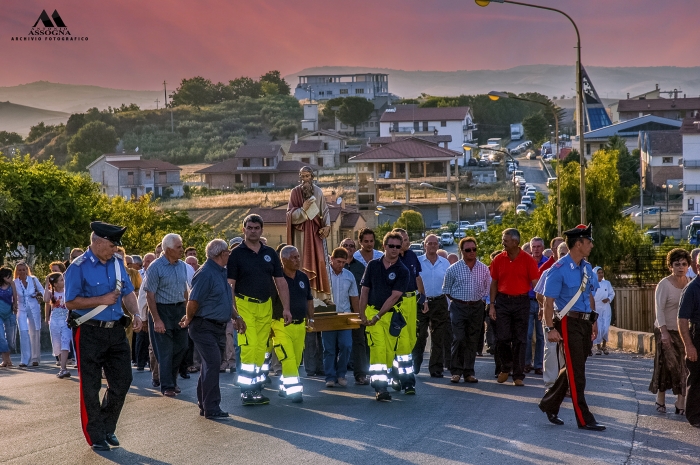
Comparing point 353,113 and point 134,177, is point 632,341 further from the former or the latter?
point 353,113

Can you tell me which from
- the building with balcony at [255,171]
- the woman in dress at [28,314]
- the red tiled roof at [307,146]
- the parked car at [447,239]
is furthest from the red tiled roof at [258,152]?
the woman in dress at [28,314]

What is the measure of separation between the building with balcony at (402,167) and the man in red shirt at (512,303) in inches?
3316

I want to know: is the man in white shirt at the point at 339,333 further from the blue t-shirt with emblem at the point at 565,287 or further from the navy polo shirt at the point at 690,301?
the navy polo shirt at the point at 690,301

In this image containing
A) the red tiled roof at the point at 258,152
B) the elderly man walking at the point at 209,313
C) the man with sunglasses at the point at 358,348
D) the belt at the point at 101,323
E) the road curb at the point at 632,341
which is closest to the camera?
the belt at the point at 101,323

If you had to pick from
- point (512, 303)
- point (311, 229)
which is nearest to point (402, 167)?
point (311, 229)

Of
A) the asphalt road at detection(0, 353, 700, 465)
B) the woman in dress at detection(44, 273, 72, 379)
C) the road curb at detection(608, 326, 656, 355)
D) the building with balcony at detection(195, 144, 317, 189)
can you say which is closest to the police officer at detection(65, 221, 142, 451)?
the asphalt road at detection(0, 353, 700, 465)

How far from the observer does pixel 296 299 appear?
1358 centimetres

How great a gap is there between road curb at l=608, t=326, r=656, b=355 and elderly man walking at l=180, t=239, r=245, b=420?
Result: 10.7 metres

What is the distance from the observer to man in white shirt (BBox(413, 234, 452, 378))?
53.0 feet

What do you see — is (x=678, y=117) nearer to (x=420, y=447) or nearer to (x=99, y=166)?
(x=99, y=166)

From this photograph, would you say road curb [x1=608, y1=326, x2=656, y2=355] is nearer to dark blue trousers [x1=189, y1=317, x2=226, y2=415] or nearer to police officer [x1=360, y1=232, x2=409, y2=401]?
police officer [x1=360, y1=232, x2=409, y2=401]

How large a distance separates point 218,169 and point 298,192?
111m

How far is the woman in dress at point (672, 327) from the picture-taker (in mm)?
12547

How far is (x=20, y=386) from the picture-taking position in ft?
52.0
